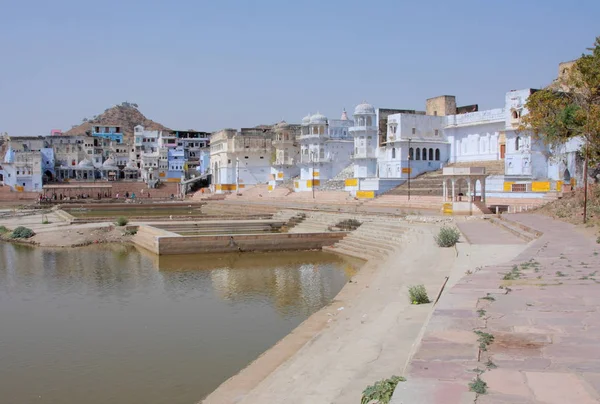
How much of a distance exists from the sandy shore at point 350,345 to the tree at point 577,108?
8898 mm

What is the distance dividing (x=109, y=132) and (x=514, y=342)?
100 meters

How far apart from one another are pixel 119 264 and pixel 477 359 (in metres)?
19.0

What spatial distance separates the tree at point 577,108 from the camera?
72.2 feet

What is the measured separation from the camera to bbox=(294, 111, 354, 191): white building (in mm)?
58562

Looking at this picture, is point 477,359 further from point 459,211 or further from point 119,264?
point 459,211

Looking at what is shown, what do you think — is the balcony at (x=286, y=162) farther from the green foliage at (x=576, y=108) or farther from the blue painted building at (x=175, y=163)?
the green foliage at (x=576, y=108)

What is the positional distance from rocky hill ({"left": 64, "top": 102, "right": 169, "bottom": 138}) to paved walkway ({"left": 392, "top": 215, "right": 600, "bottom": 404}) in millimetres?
143242

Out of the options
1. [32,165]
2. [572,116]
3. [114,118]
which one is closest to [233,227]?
[572,116]

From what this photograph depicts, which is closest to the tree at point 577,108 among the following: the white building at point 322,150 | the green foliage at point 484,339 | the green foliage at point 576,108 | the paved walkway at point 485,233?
the green foliage at point 576,108

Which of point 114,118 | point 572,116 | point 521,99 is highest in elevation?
point 114,118

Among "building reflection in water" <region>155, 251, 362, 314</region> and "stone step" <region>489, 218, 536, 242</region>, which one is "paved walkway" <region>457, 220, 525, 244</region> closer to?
"stone step" <region>489, 218, 536, 242</region>

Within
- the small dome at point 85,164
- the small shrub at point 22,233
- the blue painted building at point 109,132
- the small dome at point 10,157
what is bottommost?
the small shrub at point 22,233

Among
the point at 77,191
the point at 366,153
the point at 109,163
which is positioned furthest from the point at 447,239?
the point at 109,163

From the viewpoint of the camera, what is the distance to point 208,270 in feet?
68.8
